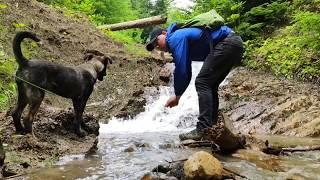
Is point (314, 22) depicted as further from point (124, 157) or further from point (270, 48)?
point (124, 157)

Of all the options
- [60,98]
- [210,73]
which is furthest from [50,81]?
[60,98]

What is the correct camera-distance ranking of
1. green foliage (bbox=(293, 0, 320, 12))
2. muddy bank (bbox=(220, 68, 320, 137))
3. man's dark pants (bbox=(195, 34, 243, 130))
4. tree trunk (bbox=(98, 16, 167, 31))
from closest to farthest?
man's dark pants (bbox=(195, 34, 243, 130)) → muddy bank (bbox=(220, 68, 320, 137)) → green foliage (bbox=(293, 0, 320, 12)) → tree trunk (bbox=(98, 16, 167, 31))

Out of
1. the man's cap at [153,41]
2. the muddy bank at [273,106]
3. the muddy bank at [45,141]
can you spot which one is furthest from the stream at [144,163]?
the muddy bank at [273,106]

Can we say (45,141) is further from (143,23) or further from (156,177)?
(143,23)

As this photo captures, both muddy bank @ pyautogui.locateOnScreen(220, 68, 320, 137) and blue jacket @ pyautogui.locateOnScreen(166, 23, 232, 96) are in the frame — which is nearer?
blue jacket @ pyautogui.locateOnScreen(166, 23, 232, 96)

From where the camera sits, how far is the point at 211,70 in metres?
5.87

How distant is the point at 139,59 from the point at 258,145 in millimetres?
9875

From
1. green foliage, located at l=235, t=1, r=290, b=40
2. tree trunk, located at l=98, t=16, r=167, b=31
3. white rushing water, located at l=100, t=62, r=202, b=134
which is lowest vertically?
white rushing water, located at l=100, t=62, r=202, b=134

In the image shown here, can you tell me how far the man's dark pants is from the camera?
5.79 m

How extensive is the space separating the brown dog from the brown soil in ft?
0.90

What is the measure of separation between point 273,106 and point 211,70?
13.2 feet

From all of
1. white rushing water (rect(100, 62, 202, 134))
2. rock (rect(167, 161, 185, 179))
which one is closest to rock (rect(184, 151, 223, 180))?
rock (rect(167, 161, 185, 179))

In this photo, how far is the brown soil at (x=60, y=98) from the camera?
18.1 ft

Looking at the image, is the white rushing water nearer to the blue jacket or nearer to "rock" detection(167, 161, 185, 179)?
the blue jacket
